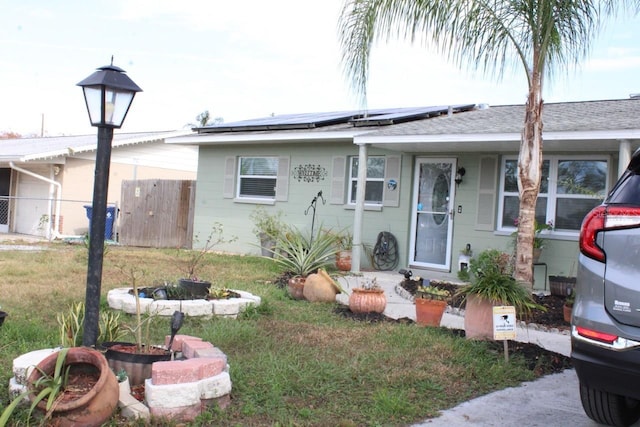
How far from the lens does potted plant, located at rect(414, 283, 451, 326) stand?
6730 millimetres

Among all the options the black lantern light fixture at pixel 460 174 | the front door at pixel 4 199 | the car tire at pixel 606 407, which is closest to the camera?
the car tire at pixel 606 407

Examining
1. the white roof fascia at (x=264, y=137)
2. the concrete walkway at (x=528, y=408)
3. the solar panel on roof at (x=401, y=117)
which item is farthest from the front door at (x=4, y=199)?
the concrete walkway at (x=528, y=408)

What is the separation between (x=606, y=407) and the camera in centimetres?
382

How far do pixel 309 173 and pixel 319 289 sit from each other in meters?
6.22

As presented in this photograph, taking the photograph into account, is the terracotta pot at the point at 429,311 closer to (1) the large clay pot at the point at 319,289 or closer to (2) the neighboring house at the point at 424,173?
(1) the large clay pot at the point at 319,289

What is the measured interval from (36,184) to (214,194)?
8.63 metres

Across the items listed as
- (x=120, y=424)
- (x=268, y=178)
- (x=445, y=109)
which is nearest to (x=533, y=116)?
(x=120, y=424)

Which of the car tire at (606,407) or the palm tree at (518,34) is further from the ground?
the palm tree at (518,34)

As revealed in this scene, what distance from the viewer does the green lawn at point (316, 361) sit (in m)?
4.15

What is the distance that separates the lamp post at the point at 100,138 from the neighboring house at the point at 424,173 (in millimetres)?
6792

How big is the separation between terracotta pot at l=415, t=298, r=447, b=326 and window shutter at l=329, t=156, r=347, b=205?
6818 mm

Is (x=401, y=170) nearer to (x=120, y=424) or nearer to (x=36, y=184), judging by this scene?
(x=120, y=424)

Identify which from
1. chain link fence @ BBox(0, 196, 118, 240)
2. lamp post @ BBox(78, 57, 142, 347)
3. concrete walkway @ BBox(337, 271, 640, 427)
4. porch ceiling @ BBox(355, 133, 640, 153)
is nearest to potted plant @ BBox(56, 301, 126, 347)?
lamp post @ BBox(78, 57, 142, 347)

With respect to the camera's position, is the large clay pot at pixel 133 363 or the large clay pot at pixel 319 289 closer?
the large clay pot at pixel 133 363
